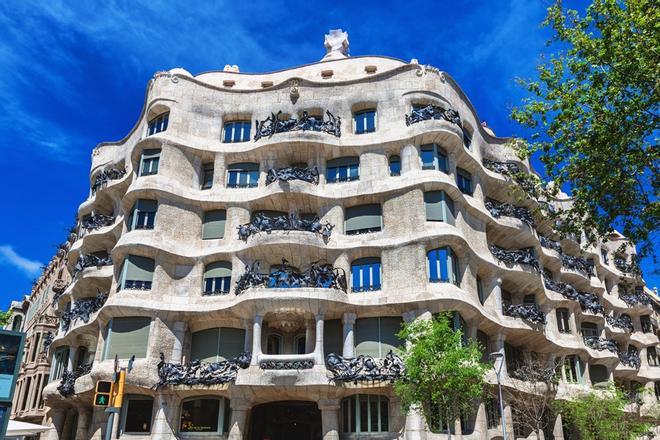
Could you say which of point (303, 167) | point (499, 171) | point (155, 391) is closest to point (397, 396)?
point (155, 391)

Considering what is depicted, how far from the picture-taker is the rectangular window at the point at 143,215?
105 ft

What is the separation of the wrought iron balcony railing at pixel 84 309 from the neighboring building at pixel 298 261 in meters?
0.12

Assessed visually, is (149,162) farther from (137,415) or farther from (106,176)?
(137,415)

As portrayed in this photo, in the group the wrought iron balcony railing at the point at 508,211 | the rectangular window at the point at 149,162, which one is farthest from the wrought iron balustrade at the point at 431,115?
the rectangular window at the point at 149,162

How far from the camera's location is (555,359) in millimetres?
37094

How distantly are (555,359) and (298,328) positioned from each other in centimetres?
1715

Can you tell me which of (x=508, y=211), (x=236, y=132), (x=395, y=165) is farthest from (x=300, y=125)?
(x=508, y=211)

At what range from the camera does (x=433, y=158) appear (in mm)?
32344

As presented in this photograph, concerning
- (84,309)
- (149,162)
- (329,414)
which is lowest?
(329,414)

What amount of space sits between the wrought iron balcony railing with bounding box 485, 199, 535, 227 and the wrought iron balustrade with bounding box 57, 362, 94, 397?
955 inches

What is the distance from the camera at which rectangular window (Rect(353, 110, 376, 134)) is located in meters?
34.5

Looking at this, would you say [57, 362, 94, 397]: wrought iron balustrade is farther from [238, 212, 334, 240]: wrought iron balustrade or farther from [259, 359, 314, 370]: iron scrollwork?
[238, 212, 334, 240]: wrought iron balustrade

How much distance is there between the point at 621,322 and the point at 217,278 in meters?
35.2

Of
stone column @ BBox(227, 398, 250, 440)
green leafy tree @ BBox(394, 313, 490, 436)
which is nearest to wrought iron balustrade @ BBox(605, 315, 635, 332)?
green leafy tree @ BBox(394, 313, 490, 436)
